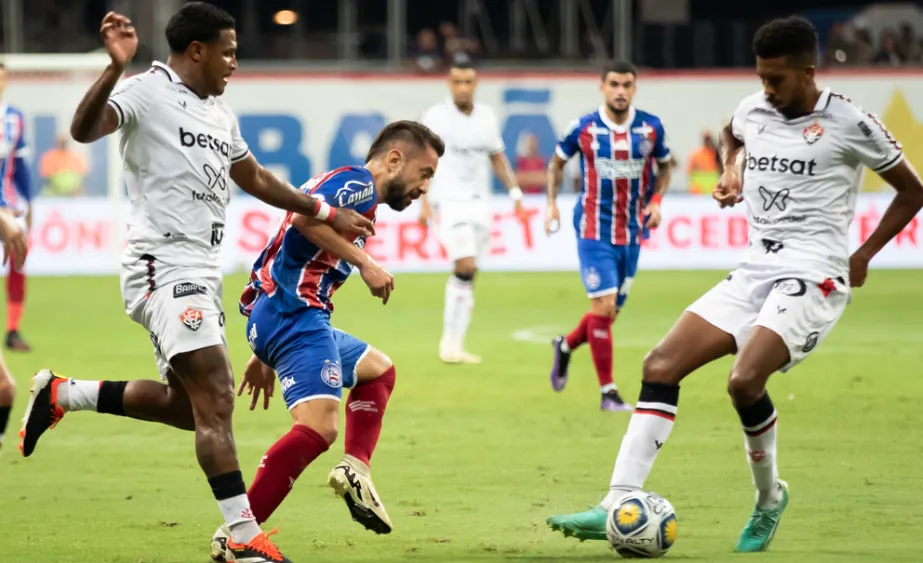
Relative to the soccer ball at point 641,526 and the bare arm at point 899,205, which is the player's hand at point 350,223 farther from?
the bare arm at point 899,205

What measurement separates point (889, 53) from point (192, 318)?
2412cm

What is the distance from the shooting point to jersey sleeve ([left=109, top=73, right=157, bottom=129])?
5.78 metres

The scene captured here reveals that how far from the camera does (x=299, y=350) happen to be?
20.2 feet

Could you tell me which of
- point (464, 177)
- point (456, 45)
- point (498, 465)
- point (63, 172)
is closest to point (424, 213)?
point (464, 177)

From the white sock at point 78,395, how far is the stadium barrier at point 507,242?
15.8 m

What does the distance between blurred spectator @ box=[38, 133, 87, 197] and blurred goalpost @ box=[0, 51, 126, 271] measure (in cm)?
48

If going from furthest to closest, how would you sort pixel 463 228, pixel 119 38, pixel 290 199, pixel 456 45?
pixel 456 45, pixel 463 228, pixel 290 199, pixel 119 38

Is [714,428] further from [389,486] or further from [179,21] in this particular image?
[179,21]

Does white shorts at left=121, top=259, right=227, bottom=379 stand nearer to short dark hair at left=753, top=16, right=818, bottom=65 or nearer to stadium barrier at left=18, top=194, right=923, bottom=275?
short dark hair at left=753, top=16, right=818, bottom=65

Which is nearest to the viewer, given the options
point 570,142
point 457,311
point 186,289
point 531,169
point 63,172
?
point 186,289

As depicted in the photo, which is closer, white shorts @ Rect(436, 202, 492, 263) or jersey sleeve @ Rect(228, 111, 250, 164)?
jersey sleeve @ Rect(228, 111, 250, 164)

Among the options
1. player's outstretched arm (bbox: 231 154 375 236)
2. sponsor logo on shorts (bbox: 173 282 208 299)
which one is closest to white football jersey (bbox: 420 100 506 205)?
player's outstretched arm (bbox: 231 154 375 236)

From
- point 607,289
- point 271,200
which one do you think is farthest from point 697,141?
point 271,200

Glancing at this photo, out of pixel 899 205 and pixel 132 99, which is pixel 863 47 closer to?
pixel 899 205
